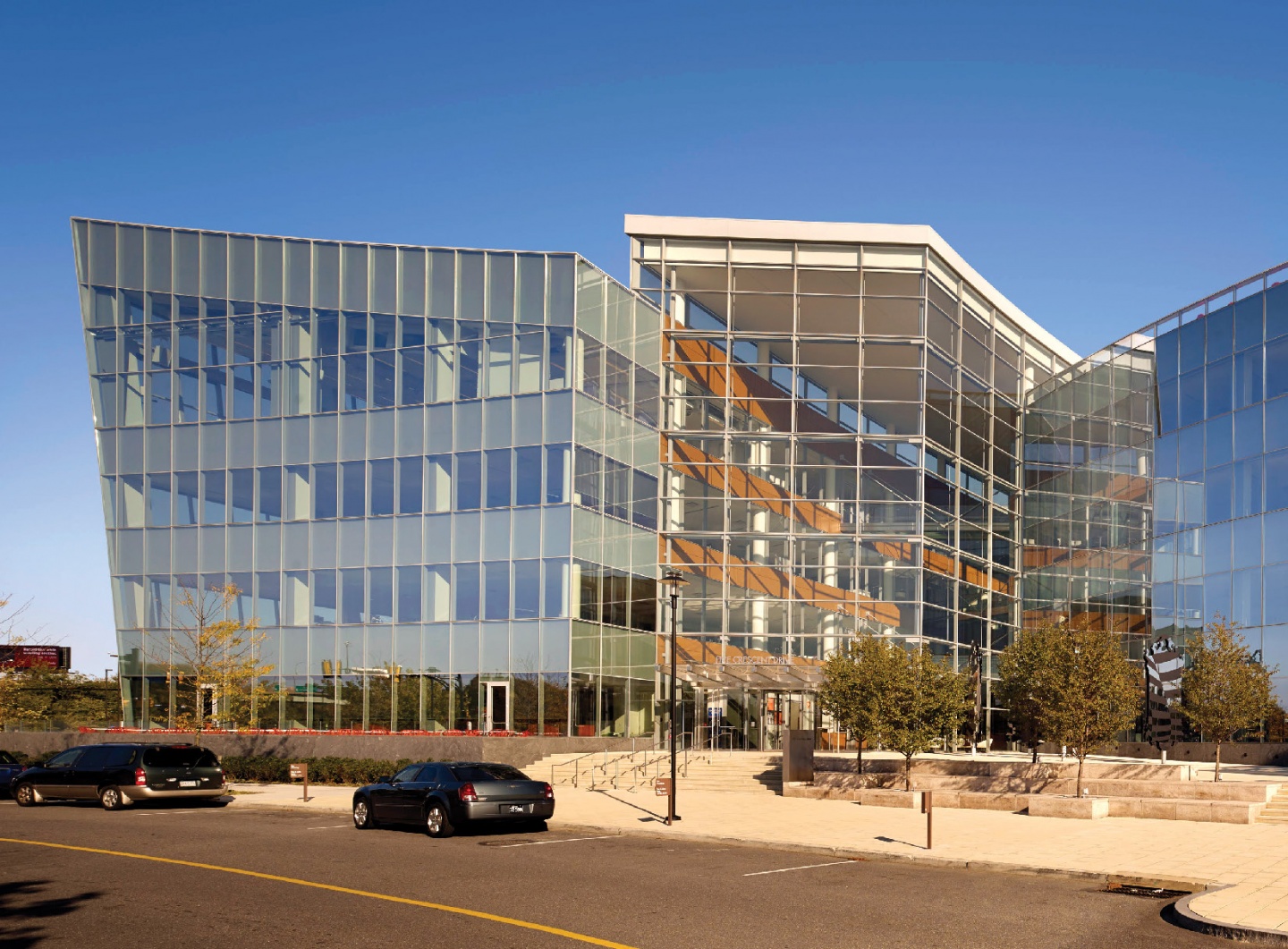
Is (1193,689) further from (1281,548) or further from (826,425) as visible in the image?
(826,425)

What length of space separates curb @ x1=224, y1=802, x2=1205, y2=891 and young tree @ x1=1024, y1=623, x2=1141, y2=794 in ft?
34.9

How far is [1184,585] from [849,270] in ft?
56.6

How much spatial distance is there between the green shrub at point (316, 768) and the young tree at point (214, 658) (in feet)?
11.0

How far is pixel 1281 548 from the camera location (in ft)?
134

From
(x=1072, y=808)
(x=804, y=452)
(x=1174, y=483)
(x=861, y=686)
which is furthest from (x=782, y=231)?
(x=1072, y=808)

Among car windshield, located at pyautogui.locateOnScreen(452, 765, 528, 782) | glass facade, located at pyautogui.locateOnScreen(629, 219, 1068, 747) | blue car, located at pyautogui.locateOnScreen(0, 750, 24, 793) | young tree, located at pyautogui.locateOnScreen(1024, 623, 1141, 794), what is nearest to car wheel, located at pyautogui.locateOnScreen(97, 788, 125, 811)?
blue car, located at pyautogui.locateOnScreen(0, 750, 24, 793)

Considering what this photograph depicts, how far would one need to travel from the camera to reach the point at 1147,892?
16.2m

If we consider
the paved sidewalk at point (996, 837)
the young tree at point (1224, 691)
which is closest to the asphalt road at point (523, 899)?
the paved sidewalk at point (996, 837)

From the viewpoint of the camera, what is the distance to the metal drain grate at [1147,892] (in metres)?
16.0

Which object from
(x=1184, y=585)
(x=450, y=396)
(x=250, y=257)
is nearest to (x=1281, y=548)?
(x=1184, y=585)

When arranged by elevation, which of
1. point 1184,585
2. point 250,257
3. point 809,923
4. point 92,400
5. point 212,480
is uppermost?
point 250,257

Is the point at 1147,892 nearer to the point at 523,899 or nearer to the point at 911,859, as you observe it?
the point at 911,859

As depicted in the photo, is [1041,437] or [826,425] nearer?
[826,425]

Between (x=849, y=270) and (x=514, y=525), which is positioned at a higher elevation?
(x=849, y=270)
